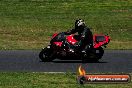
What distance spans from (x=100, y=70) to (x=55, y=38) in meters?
3.25

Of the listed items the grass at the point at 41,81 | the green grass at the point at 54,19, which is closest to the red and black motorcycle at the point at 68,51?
the grass at the point at 41,81

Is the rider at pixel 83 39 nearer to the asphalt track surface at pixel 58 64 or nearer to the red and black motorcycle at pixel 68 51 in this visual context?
the red and black motorcycle at pixel 68 51

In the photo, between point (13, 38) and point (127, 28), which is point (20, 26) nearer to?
point (13, 38)

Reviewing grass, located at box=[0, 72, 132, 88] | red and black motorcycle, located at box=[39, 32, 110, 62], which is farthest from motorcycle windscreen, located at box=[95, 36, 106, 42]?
grass, located at box=[0, 72, 132, 88]

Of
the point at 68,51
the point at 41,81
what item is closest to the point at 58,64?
the point at 68,51

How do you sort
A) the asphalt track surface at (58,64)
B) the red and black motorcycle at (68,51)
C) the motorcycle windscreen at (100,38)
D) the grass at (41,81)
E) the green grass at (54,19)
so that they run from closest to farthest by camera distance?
1. the grass at (41,81)
2. the asphalt track surface at (58,64)
3. the red and black motorcycle at (68,51)
4. the motorcycle windscreen at (100,38)
5. the green grass at (54,19)

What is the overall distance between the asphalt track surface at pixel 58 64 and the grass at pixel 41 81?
1.56 m

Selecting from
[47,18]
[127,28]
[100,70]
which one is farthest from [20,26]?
[100,70]

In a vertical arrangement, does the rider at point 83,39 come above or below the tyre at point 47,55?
above

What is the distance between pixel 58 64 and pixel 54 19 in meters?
16.7

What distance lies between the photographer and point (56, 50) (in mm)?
22062

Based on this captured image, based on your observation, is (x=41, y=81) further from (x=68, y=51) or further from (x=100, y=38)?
(x=100, y=38)

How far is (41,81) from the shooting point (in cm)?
1648

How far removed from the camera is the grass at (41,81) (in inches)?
611
